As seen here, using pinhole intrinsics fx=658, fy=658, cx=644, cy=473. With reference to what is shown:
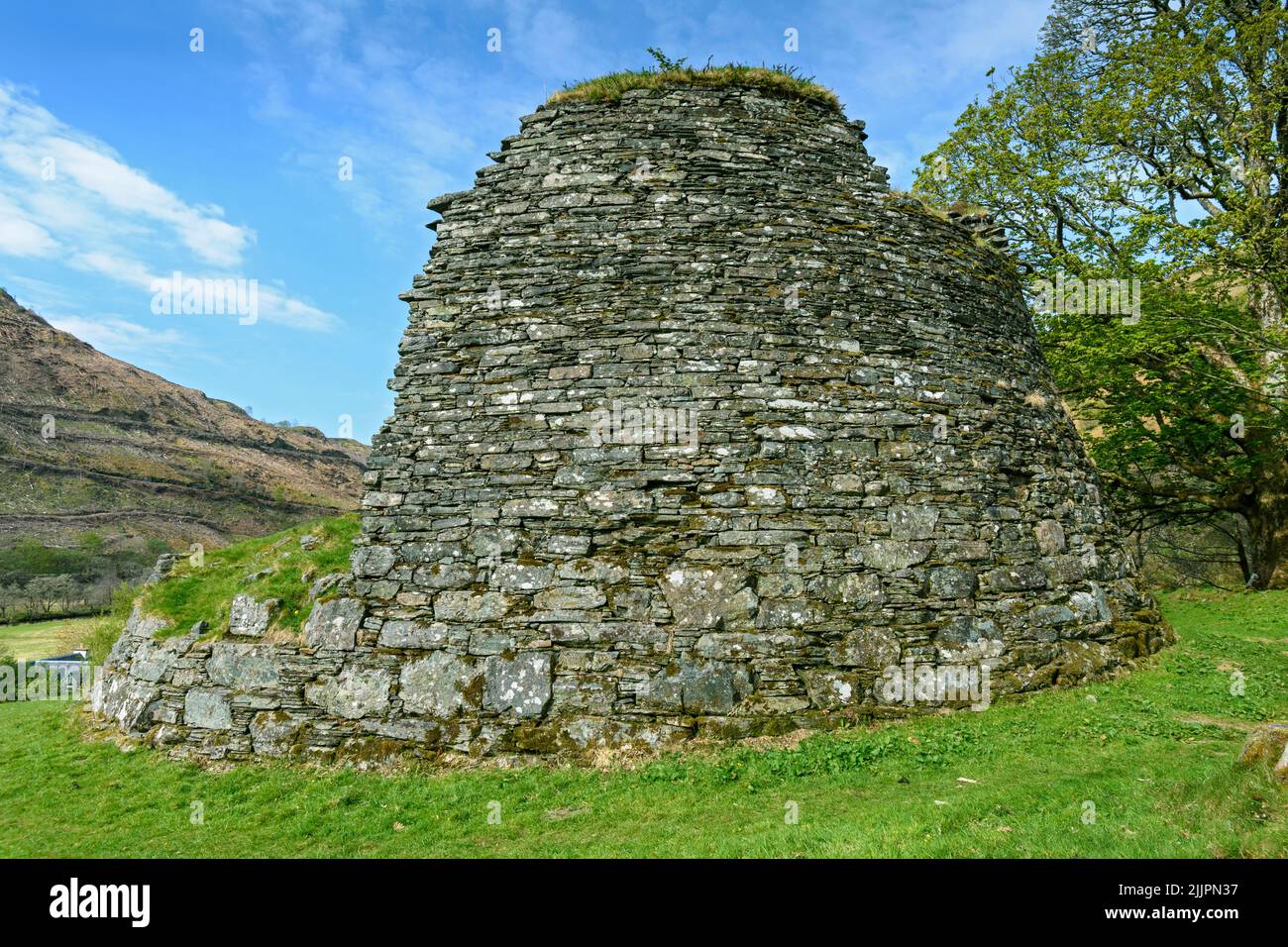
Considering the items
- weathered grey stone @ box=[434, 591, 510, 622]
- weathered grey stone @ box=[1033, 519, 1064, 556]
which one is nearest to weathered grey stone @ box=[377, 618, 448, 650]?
weathered grey stone @ box=[434, 591, 510, 622]

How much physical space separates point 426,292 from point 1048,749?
933 centimetres

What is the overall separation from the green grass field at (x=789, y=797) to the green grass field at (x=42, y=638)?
57.1 ft

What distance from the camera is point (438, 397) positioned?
875cm

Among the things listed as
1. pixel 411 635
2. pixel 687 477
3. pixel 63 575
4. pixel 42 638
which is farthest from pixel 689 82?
pixel 63 575

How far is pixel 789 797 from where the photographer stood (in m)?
5.93

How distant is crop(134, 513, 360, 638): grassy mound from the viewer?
8.41m

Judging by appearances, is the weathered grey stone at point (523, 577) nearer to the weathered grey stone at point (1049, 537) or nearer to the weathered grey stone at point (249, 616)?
the weathered grey stone at point (249, 616)

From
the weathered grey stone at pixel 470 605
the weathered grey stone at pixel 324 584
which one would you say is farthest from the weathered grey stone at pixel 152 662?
the weathered grey stone at pixel 470 605

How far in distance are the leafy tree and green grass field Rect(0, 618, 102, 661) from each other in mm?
29551

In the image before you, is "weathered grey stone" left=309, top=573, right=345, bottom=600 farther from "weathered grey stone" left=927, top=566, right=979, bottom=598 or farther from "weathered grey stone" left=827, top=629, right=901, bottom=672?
"weathered grey stone" left=927, top=566, right=979, bottom=598

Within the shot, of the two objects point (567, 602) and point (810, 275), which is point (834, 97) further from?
point (567, 602)

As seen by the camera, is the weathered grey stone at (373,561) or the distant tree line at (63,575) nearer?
the weathered grey stone at (373,561)

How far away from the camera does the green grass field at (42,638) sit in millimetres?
23219

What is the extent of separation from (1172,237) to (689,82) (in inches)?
492
